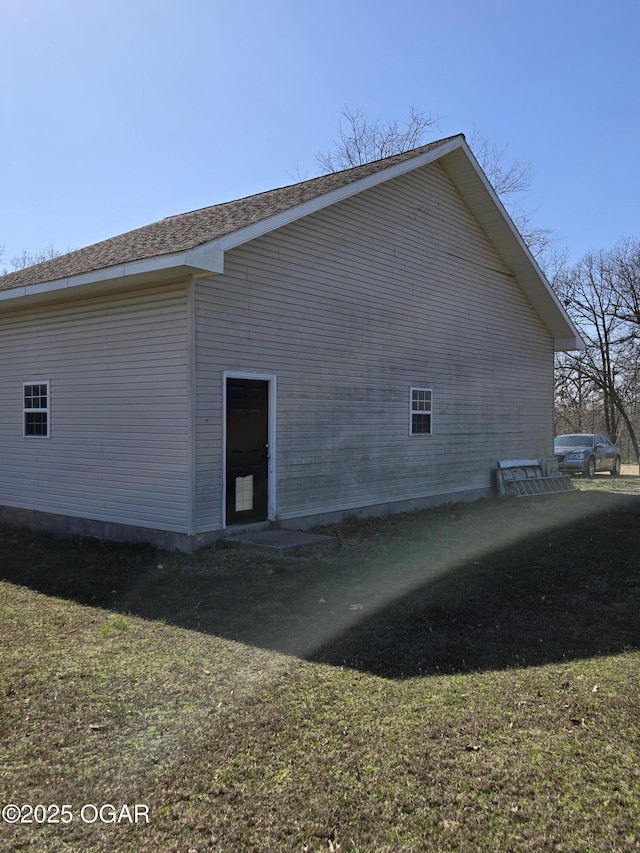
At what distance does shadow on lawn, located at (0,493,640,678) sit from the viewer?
484 cm

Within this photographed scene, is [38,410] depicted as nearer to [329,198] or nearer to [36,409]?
[36,409]

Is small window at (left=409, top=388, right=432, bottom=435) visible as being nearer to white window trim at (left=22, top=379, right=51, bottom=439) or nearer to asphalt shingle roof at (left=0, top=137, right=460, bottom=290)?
asphalt shingle roof at (left=0, top=137, right=460, bottom=290)

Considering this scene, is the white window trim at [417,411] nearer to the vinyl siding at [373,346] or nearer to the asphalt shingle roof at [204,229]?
the vinyl siding at [373,346]

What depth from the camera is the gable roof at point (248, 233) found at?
738cm

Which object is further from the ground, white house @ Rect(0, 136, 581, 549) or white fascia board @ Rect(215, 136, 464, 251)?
white fascia board @ Rect(215, 136, 464, 251)

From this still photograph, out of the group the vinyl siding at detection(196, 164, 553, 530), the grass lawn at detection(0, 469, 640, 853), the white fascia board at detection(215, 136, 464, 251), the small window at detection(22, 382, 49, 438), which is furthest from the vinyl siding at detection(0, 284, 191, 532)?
the grass lawn at detection(0, 469, 640, 853)

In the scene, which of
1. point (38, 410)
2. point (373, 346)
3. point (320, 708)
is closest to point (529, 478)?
point (373, 346)

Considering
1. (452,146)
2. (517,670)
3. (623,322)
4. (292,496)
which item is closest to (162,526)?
(292,496)

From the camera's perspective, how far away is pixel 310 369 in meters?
9.80

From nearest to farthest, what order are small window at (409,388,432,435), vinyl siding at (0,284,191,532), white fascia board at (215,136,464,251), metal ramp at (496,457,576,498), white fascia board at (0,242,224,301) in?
white fascia board at (0,242,224,301) < white fascia board at (215,136,464,251) < vinyl siding at (0,284,191,532) < small window at (409,388,432,435) < metal ramp at (496,457,576,498)

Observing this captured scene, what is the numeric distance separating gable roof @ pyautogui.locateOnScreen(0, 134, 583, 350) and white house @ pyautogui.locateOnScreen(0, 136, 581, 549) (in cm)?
4

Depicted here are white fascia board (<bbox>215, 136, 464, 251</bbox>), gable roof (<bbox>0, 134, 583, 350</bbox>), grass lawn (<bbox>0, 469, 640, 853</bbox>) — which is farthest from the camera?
white fascia board (<bbox>215, 136, 464, 251</bbox>)

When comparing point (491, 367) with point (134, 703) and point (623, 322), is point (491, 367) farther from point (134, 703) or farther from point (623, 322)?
point (623, 322)

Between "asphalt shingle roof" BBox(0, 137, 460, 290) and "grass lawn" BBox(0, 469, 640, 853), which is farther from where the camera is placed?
"asphalt shingle roof" BBox(0, 137, 460, 290)
